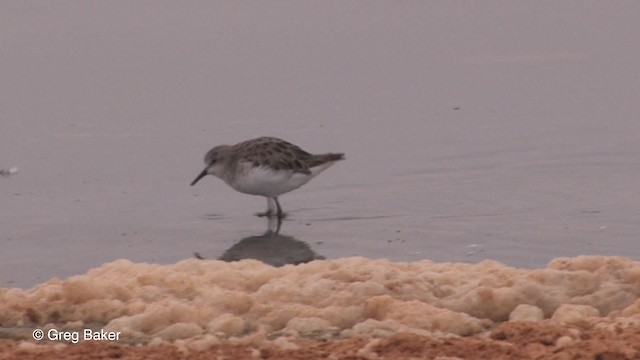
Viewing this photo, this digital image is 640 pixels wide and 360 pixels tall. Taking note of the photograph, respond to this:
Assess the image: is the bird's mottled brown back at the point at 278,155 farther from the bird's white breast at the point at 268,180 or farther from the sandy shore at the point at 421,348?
the sandy shore at the point at 421,348

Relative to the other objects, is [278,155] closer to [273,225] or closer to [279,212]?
[279,212]

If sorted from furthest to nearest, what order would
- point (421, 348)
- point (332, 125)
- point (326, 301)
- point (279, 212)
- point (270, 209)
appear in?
point (332, 125), point (270, 209), point (279, 212), point (326, 301), point (421, 348)

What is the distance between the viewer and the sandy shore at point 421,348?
5.55 meters

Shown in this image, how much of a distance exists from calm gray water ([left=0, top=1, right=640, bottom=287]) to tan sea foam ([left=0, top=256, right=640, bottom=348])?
2.69 m

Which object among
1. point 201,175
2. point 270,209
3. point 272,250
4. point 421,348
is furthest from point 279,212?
point 421,348

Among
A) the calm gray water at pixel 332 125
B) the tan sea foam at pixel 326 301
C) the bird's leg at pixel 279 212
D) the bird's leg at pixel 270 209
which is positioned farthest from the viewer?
the bird's leg at pixel 270 209

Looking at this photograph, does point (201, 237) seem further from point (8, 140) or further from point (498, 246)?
point (8, 140)

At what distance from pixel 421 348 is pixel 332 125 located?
7.69 meters

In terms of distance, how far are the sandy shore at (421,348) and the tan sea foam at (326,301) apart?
167mm

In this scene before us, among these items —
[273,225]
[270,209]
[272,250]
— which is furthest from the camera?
[270,209]

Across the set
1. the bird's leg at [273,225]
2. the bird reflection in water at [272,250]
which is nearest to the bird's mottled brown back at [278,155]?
the bird's leg at [273,225]

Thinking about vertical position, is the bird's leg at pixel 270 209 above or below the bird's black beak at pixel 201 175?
below

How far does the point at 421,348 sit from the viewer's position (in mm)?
5672

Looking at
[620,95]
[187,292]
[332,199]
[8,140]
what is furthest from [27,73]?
[187,292]
